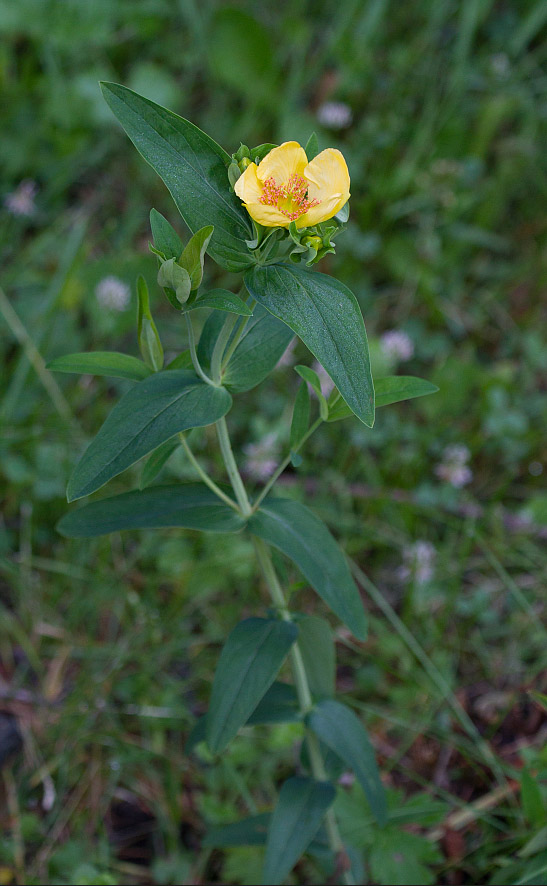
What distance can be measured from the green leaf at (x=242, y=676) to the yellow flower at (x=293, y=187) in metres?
0.67

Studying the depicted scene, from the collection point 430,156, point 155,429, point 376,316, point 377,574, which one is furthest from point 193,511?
point 430,156

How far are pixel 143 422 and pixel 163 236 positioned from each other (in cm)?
26

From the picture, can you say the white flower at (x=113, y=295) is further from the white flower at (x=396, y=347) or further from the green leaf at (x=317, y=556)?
the green leaf at (x=317, y=556)

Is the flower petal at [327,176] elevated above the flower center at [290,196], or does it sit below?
above

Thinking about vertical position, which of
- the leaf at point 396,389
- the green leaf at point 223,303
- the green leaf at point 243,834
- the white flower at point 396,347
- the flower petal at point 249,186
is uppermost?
the flower petal at point 249,186

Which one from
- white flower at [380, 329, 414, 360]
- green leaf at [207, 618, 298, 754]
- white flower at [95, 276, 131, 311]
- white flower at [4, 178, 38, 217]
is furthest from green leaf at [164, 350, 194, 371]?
white flower at [4, 178, 38, 217]

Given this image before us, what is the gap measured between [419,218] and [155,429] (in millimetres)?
2040

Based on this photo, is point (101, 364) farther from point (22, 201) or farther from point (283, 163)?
point (22, 201)

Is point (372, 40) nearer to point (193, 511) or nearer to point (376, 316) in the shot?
point (376, 316)

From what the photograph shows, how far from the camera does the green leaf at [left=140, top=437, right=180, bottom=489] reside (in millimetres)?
1166

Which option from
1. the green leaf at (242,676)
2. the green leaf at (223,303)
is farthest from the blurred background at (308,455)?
the green leaf at (223,303)

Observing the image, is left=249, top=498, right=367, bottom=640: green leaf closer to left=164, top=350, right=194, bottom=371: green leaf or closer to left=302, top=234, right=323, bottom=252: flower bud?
left=164, top=350, right=194, bottom=371: green leaf

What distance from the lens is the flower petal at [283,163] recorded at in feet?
3.20

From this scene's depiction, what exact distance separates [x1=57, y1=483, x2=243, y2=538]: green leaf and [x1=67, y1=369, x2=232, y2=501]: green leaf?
0.19 meters
